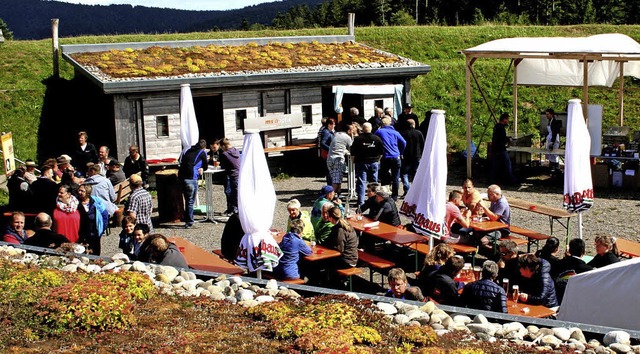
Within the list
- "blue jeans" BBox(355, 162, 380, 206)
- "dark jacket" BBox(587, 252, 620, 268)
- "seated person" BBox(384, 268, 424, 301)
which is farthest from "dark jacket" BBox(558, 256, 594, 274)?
"blue jeans" BBox(355, 162, 380, 206)

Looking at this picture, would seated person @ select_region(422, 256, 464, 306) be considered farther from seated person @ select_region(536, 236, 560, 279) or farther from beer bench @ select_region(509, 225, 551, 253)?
beer bench @ select_region(509, 225, 551, 253)

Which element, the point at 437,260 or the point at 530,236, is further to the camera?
the point at 530,236

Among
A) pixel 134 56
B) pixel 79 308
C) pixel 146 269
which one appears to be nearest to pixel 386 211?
pixel 146 269

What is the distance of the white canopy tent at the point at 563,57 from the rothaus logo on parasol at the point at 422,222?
8054mm

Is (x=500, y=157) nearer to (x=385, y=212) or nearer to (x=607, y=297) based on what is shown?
(x=385, y=212)

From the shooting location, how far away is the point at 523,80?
2414 centimetres

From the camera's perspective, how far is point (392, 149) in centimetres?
1814

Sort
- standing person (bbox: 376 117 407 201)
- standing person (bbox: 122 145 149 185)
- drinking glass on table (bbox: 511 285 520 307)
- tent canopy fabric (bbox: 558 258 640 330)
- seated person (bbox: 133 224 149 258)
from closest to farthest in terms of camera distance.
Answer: tent canopy fabric (bbox: 558 258 640 330), drinking glass on table (bbox: 511 285 520 307), seated person (bbox: 133 224 149 258), standing person (bbox: 122 145 149 185), standing person (bbox: 376 117 407 201)

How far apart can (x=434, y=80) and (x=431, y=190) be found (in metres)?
17.3

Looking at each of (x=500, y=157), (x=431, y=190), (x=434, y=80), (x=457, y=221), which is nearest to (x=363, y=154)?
(x=457, y=221)

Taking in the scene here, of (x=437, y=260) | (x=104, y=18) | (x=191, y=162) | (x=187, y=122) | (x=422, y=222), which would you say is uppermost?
(x=104, y=18)

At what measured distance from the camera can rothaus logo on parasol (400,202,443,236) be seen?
474 inches

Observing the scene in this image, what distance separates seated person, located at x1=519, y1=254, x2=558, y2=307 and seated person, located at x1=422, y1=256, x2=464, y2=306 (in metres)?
0.81

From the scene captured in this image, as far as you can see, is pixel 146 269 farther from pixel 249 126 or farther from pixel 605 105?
pixel 605 105
